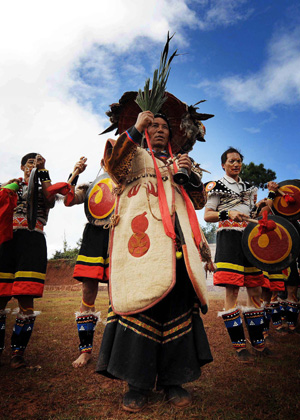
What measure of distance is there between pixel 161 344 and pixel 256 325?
1864 mm

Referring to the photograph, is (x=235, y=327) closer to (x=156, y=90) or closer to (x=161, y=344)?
(x=161, y=344)

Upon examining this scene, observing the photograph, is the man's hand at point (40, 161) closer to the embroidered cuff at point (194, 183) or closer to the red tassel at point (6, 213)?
the red tassel at point (6, 213)

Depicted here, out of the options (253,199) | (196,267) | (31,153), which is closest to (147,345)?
(196,267)

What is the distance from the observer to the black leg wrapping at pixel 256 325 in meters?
3.68

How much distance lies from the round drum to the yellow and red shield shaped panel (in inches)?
68.3

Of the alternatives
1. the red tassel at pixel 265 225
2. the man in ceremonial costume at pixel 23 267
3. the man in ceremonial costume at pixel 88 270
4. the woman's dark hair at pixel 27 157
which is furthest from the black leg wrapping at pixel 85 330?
the red tassel at pixel 265 225

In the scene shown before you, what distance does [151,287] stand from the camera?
216 centimetres

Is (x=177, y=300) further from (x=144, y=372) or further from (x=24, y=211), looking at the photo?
(x=24, y=211)

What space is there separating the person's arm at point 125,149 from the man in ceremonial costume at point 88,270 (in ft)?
4.20

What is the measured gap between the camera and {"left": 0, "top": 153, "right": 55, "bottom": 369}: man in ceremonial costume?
3.37 m

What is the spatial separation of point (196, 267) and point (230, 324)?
175 centimetres

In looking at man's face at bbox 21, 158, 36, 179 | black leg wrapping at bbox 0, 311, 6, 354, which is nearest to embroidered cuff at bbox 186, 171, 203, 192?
man's face at bbox 21, 158, 36, 179

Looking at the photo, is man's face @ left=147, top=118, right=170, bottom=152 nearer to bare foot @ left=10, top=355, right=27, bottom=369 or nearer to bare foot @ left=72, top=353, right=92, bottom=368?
bare foot @ left=72, top=353, right=92, bottom=368

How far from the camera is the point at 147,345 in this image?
7.20 ft
